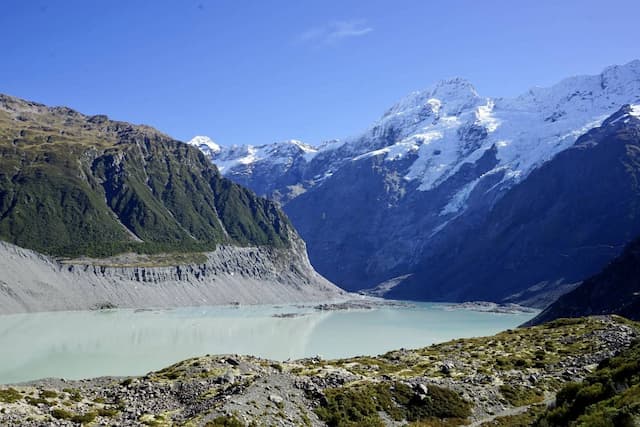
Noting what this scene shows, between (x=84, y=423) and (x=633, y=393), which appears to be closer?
(x=633, y=393)

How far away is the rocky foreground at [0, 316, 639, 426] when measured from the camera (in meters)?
30.2

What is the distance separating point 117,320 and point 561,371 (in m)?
141

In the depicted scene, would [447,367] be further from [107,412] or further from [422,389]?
[107,412]

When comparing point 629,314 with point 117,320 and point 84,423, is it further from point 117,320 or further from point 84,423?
point 117,320

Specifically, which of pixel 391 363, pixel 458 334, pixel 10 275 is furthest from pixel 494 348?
pixel 10 275

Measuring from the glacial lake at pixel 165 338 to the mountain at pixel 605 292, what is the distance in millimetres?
21841

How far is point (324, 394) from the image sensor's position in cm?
3306

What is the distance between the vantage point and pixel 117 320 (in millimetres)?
162750

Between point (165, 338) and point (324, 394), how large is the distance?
9902 centimetres

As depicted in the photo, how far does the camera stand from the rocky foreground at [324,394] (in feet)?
99.0

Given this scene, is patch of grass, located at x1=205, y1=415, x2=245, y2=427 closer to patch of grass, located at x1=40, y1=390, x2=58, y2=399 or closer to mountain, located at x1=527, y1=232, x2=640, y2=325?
patch of grass, located at x1=40, y1=390, x2=58, y2=399

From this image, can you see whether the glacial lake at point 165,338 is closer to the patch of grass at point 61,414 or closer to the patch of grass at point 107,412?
the patch of grass at point 107,412

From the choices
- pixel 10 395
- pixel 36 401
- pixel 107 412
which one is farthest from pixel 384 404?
pixel 10 395

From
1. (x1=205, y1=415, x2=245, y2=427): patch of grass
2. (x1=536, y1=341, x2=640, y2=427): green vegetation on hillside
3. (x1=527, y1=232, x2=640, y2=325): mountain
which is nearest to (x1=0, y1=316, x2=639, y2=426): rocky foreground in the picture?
(x1=205, y1=415, x2=245, y2=427): patch of grass
